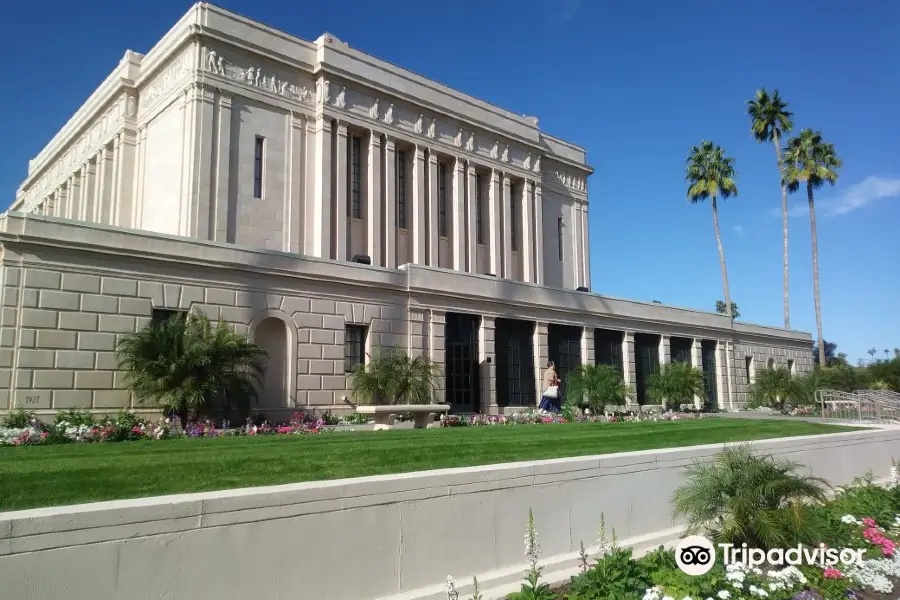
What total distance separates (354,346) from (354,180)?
49.2 feet

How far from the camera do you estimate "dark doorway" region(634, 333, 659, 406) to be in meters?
33.7

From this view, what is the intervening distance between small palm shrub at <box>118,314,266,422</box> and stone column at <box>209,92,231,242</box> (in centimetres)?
1253

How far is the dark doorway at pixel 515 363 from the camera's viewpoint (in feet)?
90.8

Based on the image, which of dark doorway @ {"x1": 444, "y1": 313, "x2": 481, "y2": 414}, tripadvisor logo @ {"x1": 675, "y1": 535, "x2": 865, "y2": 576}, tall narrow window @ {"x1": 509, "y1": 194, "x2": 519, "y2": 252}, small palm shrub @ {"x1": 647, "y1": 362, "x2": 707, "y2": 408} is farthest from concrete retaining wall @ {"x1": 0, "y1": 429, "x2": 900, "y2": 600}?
tall narrow window @ {"x1": 509, "y1": 194, "x2": 519, "y2": 252}

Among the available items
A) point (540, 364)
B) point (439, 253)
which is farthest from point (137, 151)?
point (540, 364)

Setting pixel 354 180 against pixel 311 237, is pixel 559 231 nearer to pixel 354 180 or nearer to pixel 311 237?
pixel 354 180

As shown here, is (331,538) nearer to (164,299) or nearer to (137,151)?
(164,299)

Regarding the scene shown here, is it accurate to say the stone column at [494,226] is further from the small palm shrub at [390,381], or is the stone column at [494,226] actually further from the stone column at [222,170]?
the small palm shrub at [390,381]

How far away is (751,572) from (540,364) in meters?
21.3

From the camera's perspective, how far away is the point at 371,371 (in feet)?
74.3

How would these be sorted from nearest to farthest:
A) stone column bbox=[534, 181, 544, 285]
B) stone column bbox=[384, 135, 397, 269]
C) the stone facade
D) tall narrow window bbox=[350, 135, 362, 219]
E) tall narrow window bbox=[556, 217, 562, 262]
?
the stone facade < tall narrow window bbox=[350, 135, 362, 219] < stone column bbox=[384, 135, 397, 269] < stone column bbox=[534, 181, 544, 285] < tall narrow window bbox=[556, 217, 562, 262]

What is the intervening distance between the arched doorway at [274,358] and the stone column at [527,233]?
78.3ft

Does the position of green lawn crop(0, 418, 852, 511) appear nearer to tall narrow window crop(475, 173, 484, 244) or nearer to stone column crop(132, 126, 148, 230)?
stone column crop(132, 126, 148, 230)

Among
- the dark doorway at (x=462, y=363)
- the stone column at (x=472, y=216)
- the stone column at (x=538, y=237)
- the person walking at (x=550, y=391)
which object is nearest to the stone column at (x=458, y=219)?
the stone column at (x=472, y=216)
